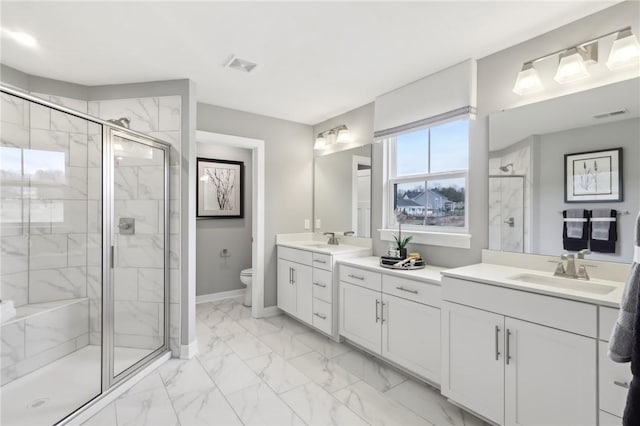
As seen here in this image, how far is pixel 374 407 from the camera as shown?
199 centimetres

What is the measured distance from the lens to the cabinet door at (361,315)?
8.30 feet

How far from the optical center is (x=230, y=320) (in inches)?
142

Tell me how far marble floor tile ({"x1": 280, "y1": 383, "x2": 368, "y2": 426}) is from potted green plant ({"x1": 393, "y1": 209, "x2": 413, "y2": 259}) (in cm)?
124

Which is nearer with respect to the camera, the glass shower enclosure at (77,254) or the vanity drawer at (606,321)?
the vanity drawer at (606,321)

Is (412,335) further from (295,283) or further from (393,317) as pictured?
(295,283)

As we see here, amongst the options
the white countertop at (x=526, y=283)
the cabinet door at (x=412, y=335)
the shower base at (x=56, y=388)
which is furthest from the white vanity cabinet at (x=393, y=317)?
the shower base at (x=56, y=388)

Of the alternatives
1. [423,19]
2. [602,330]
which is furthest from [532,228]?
[423,19]

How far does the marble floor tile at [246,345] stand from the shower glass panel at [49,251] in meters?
1.06

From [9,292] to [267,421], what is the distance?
2.27 m

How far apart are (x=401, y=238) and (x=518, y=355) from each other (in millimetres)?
1430

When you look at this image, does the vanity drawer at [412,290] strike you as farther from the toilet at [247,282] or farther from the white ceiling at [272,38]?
the toilet at [247,282]

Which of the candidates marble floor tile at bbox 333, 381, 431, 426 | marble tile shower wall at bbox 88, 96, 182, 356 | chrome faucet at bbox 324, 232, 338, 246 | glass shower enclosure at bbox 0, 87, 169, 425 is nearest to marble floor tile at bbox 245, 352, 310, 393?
marble floor tile at bbox 333, 381, 431, 426

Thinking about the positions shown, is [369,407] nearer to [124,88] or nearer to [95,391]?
[95,391]

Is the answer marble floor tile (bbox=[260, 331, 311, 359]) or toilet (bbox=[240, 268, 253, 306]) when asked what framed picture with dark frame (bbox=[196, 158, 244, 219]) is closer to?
toilet (bbox=[240, 268, 253, 306])
